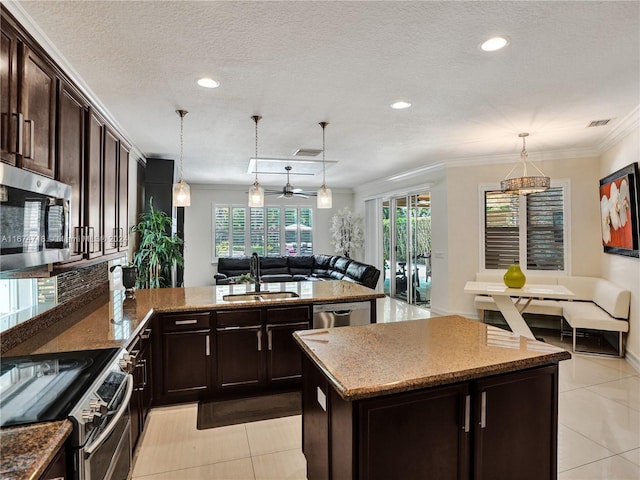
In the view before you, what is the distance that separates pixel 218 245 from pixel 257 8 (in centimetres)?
744

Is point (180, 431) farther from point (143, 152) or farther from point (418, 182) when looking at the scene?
point (418, 182)

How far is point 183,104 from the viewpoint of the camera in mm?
3191

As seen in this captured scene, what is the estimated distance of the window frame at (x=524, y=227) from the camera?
5133mm

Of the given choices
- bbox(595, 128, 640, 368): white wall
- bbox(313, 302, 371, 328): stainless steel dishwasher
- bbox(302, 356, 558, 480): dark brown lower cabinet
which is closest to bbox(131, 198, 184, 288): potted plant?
bbox(313, 302, 371, 328): stainless steel dishwasher

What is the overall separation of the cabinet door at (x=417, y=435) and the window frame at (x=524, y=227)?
4555 millimetres

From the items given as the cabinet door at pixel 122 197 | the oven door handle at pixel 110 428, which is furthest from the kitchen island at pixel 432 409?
the cabinet door at pixel 122 197

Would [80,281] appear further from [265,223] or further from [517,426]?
[265,223]

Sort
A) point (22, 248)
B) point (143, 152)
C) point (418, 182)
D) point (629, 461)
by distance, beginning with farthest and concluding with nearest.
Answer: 1. point (418, 182)
2. point (143, 152)
3. point (629, 461)
4. point (22, 248)

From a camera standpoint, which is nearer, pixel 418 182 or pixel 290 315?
pixel 290 315

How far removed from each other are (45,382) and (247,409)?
1.79 m

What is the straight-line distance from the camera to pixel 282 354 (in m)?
3.16

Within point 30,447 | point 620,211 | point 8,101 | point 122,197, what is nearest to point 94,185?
point 122,197

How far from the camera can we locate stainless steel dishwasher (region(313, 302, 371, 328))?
3270 mm

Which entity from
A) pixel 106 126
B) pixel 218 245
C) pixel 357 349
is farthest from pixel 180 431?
pixel 218 245
